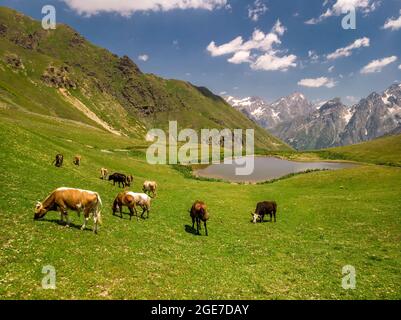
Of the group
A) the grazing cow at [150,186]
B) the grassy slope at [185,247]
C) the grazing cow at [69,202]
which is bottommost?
the grassy slope at [185,247]

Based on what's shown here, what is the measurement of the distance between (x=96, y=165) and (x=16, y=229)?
36.7 meters

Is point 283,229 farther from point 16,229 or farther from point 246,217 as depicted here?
point 16,229

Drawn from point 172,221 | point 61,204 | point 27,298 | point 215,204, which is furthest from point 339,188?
point 27,298

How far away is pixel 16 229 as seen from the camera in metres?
21.7

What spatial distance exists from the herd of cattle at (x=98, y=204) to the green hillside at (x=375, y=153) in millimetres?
112883

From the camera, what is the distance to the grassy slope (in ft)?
60.9

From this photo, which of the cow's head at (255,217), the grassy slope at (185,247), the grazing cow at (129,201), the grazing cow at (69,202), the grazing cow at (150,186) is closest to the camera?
the grassy slope at (185,247)

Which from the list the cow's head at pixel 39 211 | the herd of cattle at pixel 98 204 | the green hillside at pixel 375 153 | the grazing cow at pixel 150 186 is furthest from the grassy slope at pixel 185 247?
the green hillside at pixel 375 153

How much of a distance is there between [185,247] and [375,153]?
153 m

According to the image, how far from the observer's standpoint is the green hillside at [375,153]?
458ft

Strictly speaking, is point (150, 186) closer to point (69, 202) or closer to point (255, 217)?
point (255, 217)

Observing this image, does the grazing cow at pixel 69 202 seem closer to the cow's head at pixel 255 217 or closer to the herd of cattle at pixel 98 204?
the herd of cattle at pixel 98 204

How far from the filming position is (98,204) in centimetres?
2488

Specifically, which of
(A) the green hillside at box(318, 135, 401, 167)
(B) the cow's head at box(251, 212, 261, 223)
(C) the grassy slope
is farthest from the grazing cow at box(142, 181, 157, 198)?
(A) the green hillside at box(318, 135, 401, 167)
